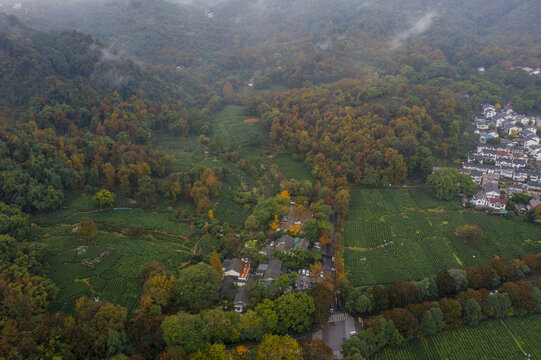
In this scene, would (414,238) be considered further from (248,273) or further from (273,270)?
(248,273)

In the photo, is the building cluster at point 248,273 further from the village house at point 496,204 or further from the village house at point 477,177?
the village house at point 477,177

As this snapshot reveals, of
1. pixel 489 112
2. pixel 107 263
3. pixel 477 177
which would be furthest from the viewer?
pixel 489 112

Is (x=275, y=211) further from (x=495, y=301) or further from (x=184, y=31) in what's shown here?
(x=184, y=31)

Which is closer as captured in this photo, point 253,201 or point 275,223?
point 275,223

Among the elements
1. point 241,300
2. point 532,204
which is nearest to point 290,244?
point 241,300

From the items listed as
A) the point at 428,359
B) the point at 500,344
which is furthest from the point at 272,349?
the point at 500,344

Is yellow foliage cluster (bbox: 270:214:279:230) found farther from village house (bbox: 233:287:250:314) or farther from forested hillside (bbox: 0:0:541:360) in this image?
village house (bbox: 233:287:250:314)

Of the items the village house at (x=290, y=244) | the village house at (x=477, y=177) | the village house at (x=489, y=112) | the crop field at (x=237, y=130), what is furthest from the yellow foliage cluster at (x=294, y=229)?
the village house at (x=489, y=112)
